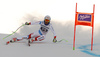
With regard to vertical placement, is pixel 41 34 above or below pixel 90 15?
below

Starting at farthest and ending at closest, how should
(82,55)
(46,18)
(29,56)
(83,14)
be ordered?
(46,18) → (83,14) → (82,55) → (29,56)

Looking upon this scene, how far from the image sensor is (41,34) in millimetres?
8148

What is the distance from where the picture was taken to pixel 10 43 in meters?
7.96

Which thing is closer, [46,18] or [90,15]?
[90,15]

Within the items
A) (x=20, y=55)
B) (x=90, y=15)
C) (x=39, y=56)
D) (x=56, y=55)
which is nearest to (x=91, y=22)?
(x=90, y=15)

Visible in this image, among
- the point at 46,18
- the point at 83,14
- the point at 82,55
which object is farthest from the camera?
the point at 46,18

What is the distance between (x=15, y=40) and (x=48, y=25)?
5.63ft

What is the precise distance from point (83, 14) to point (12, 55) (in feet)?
9.65

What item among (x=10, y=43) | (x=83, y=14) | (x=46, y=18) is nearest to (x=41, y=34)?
(x=46, y=18)

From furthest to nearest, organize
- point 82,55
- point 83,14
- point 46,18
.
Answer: point 46,18, point 83,14, point 82,55

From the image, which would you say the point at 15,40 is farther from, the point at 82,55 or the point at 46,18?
the point at 82,55

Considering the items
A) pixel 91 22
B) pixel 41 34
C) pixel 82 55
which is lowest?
pixel 82 55

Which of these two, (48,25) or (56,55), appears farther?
(48,25)

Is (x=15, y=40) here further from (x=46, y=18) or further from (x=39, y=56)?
(x=39, y=56)
